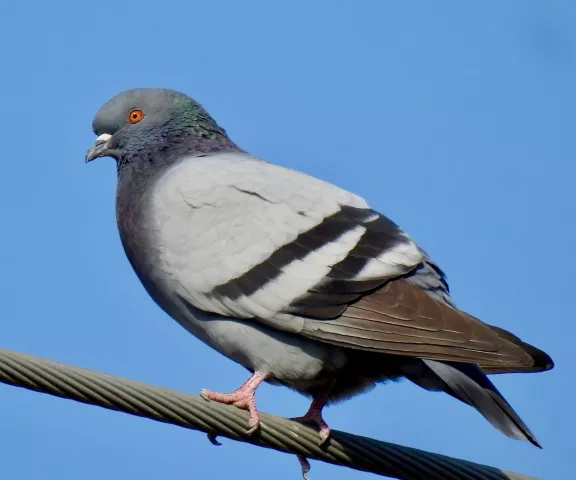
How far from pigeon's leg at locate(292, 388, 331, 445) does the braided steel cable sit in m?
0.09

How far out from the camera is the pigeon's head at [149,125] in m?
8.41

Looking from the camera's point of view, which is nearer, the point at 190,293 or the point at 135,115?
the point at 190,293

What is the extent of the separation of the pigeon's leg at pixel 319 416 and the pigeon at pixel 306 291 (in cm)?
2

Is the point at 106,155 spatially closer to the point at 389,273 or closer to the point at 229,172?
the point at 229,172

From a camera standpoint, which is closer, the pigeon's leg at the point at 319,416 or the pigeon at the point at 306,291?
the pigeon's leg at the point at 319,416

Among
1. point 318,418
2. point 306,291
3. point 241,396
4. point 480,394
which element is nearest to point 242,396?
point 241,396

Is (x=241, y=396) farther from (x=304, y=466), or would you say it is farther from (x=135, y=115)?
(x=135, y=115)

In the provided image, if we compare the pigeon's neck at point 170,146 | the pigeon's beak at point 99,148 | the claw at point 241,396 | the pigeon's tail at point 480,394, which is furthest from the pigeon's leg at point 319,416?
the pigeon's beak at point 99,148

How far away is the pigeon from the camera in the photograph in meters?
6.55

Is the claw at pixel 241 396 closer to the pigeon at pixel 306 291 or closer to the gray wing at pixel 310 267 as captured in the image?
the pigeon at pixel 306 291

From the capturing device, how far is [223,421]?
5738mm

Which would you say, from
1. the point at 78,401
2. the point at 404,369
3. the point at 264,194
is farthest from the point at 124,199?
the point at 78,401

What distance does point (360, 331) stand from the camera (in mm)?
6645

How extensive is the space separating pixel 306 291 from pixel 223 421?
1.34m
